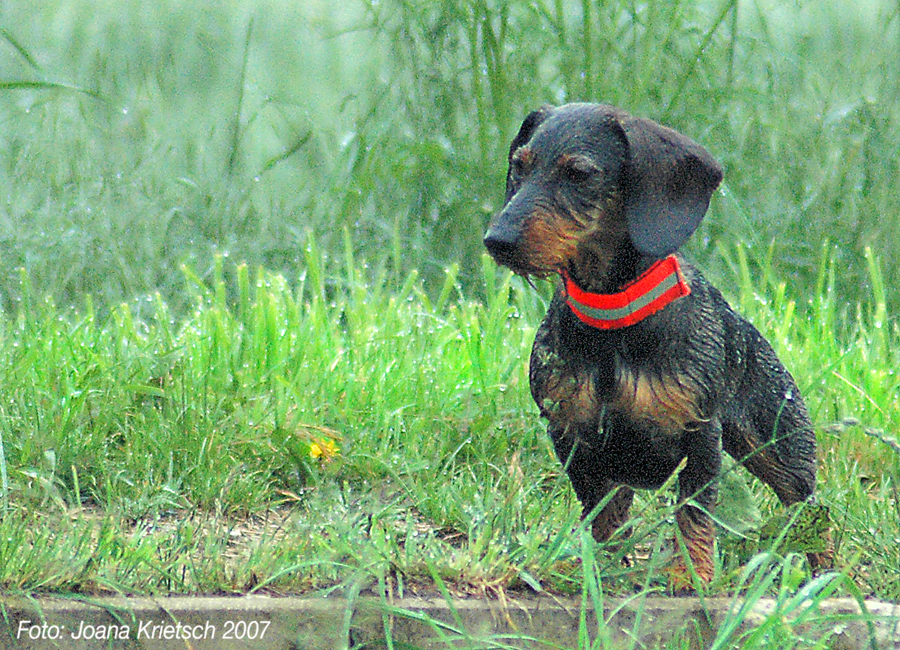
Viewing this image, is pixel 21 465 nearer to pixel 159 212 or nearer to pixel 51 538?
pixel 51 538

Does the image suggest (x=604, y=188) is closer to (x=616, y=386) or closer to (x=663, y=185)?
(x=663, y=185)

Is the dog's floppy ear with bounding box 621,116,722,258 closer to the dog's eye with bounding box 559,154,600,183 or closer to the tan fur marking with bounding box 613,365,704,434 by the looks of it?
the dog's eye with bounding box 559,154,600,183

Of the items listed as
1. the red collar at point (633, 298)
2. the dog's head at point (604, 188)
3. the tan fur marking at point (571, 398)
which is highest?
the dog's head at point (604, 188)

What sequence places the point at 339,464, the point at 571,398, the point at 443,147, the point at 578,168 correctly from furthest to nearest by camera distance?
the point at 443,147, the point at 339,464, the point at 571,398, the point at 578,168

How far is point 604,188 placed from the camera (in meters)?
2.52

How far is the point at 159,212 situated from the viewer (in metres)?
5.91

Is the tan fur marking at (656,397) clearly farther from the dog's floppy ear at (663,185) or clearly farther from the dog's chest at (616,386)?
the dog's floppy ear at (663,185)

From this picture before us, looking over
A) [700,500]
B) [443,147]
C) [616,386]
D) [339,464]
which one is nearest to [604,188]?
[616,386]

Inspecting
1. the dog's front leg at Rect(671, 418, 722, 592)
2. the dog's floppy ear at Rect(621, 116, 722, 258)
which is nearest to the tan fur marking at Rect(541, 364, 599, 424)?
the dog's front leg at Rect(671, 418, 722, 592)

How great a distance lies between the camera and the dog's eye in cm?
248

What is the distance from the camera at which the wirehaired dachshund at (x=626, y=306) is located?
2488 mm

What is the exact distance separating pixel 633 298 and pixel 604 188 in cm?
25

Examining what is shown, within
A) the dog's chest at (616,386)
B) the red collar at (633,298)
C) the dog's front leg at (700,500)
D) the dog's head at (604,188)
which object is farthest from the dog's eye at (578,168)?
the dog's front leg at (700,500)

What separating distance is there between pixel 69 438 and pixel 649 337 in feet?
5.63
